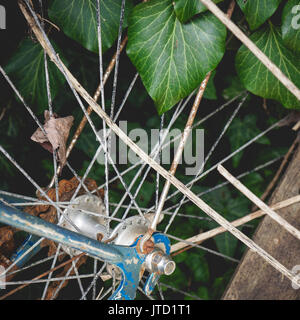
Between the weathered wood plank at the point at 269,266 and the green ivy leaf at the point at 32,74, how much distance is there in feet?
1.92

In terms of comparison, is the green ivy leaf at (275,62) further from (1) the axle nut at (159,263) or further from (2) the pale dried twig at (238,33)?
(1) the axle nut at (159,263)

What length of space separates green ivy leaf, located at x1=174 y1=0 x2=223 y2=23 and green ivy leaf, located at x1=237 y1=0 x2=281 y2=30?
0.31 ft

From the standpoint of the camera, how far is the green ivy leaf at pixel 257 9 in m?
0.68

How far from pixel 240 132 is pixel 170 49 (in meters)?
0.48

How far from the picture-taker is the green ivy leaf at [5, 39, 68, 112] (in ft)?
2.68

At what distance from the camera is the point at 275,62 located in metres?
0.77

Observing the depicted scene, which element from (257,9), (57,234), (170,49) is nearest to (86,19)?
(170,49)

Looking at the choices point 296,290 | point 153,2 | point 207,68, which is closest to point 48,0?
point 153,2

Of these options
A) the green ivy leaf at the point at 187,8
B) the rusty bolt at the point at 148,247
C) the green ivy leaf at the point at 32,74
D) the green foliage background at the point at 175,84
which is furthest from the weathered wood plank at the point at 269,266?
the green ivy leaf at the point at 32,74

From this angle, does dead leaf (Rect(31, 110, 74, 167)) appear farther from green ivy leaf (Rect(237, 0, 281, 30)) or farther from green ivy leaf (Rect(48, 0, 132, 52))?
green ivy leaf (Rect(237, 0, 281, 30))

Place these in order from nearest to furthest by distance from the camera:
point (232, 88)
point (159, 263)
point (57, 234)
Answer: point (57, 234), point (159, 263), point (232, 88)

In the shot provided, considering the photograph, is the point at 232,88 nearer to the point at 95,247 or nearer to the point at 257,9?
the point at 257,9

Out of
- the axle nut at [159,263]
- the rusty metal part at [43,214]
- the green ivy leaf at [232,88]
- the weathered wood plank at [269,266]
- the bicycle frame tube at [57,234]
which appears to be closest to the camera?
the bicycle frame tube at [57,234]
